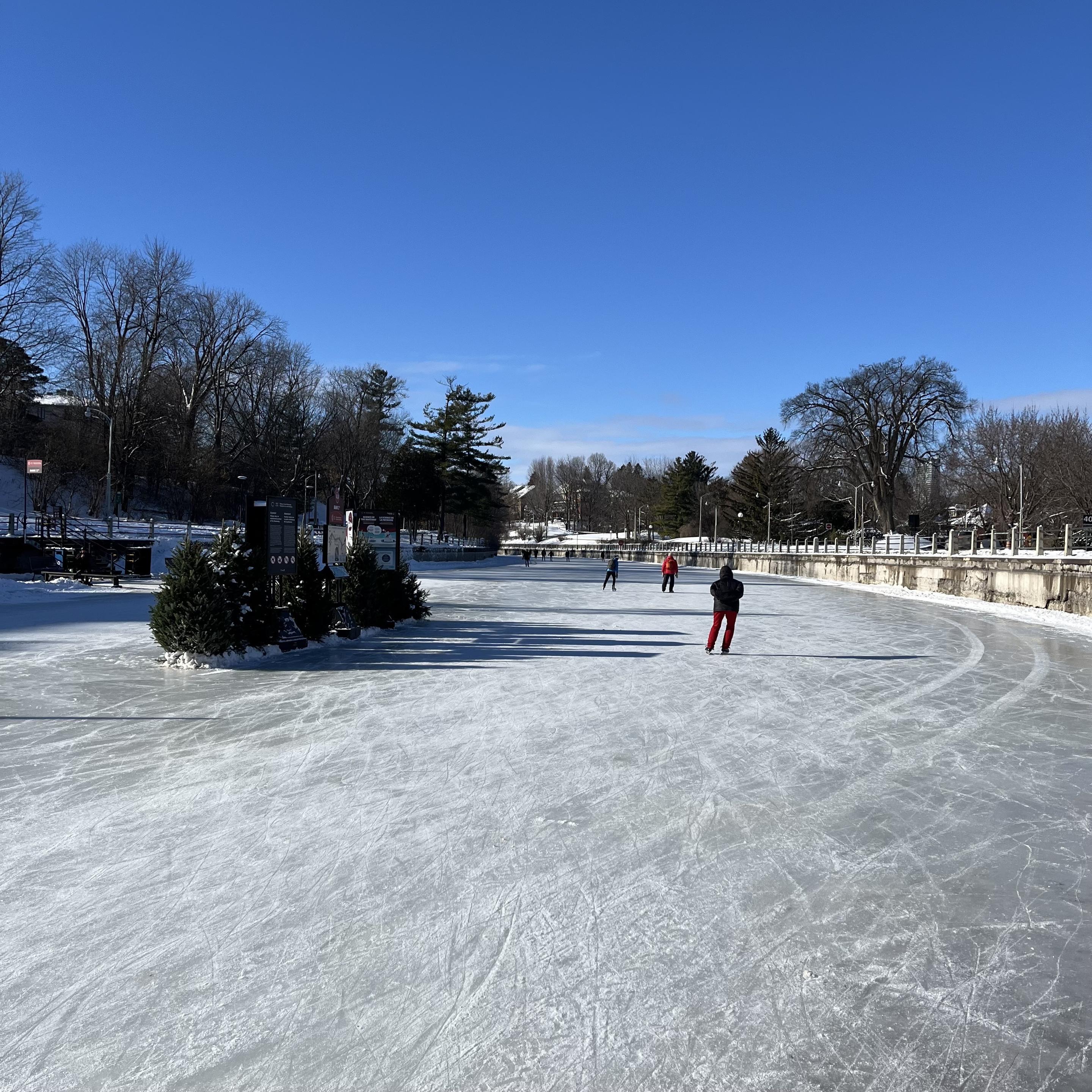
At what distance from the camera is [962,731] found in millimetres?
7430

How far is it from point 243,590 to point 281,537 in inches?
46.3

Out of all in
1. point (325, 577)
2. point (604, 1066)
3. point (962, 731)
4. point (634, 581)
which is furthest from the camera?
point (634, 581)

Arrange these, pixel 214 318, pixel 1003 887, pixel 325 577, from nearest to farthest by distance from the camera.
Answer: pixel 1003 887 → pixel 325 577 → pixel 214 318

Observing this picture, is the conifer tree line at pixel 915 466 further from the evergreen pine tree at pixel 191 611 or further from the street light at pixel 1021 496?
the evergreen pine tree at pixel 191 611

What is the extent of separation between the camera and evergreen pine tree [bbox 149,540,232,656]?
35.2ft

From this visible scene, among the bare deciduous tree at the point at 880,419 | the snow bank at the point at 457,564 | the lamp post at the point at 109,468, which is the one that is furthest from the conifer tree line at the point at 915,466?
the lamp post at the point at 109,468

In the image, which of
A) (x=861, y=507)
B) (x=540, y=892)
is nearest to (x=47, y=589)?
(x=540, y=892)

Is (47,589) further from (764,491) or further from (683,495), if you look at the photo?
(683,495)

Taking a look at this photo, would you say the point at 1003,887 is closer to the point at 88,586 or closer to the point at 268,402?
the point at 88,586

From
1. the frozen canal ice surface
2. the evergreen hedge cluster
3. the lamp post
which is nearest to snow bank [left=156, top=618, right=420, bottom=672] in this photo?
the evergreen hedge cluster

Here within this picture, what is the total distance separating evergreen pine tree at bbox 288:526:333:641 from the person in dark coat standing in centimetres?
600

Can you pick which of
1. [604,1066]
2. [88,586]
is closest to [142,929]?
[604,1066]

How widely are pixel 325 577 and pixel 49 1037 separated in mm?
11126

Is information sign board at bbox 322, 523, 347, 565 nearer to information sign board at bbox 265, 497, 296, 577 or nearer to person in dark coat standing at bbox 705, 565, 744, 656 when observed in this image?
information sign board at bbox 265, 497, 296, 577
